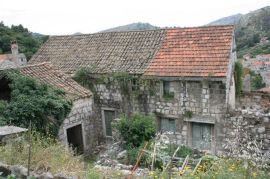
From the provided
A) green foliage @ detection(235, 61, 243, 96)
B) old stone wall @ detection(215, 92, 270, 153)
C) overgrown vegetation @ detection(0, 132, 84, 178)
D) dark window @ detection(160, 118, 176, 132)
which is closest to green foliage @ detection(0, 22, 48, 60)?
dark window @ detection(160, 118, 176, 132)

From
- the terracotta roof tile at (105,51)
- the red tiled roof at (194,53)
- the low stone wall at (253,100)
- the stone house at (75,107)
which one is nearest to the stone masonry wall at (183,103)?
A: the red tiled roof at (194,53)

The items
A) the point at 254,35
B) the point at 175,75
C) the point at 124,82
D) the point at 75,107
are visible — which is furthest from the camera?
the point at 254,35

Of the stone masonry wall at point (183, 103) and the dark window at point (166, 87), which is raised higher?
the dark window at point (166, 87)

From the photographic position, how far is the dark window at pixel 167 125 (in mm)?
15484

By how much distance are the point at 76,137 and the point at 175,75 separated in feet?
17.1

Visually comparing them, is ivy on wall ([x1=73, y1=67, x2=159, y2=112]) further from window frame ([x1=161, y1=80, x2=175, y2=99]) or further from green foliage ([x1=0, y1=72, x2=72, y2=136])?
green foliage ([x1=0, y1=72, x2=72, y2=136])

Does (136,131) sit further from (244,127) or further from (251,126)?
(251,126)

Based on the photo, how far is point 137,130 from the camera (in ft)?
44.0

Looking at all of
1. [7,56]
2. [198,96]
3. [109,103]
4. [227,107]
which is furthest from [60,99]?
[7,56]

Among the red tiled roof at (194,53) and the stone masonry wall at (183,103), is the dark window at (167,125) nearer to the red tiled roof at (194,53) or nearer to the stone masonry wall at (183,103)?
the stone masonry wall at (183,103)

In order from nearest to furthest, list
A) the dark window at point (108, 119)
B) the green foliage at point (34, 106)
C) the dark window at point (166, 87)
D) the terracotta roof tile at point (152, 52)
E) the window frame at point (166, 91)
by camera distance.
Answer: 1. the green foliage at point (34, 106)
2. the terracotta roof tile at point (152, 52)
3. the window frame at point (166, 91)
4. the dark window at point (166, 87)
5. the dark window at point (108, 119)

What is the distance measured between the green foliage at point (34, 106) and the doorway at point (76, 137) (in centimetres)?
194

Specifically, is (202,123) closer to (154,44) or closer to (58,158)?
(154,44)

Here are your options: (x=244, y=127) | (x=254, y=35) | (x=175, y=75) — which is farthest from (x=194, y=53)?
(x=254, y=35)
